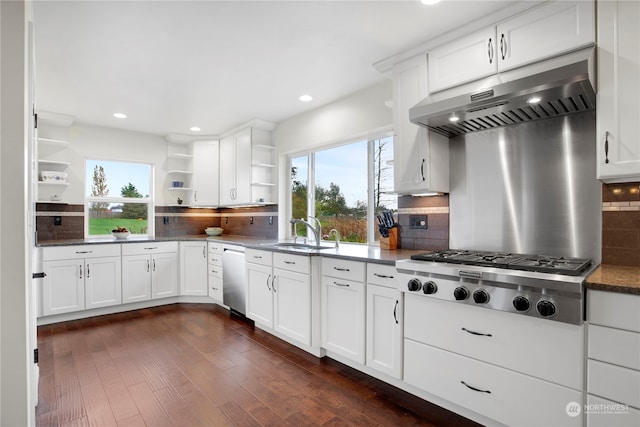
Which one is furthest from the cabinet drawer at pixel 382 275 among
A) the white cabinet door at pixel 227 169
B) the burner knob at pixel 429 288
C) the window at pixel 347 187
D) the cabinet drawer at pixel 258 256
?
the white cabinet door at pixel 227 169

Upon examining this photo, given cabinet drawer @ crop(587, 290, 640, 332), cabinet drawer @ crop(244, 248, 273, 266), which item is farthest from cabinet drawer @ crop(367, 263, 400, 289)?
cabinet drawer @ crop(244, 248, 273, 266)

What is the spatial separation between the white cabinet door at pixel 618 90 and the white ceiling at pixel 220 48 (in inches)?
23.6

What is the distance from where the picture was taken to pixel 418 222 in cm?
282

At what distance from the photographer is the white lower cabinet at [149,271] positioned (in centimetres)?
411

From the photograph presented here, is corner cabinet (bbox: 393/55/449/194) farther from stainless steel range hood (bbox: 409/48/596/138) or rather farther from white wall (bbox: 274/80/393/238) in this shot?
white wall (bbox: 274/80/393/238)

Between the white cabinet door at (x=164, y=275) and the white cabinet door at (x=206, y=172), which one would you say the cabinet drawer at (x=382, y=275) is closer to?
the white cabinet door at (x=164, y=275)

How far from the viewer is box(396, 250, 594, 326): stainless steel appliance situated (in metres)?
1.49

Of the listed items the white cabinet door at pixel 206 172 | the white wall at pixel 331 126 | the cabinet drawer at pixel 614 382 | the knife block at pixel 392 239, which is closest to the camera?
the cabinet drawer at pixel 614 382

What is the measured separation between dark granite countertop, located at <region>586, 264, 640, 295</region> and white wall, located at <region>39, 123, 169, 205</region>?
5236 millimetres

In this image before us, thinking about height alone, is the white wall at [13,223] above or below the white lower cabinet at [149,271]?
above

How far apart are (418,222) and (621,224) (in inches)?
51.3

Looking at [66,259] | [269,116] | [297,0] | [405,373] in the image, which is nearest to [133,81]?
[269,116]

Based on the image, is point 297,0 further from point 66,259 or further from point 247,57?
point 66,259

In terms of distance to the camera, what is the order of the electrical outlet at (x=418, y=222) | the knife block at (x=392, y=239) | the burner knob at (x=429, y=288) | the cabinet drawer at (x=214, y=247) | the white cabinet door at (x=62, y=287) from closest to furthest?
the burner knob at (x=429, y=288), the electrical outlet at (x=418, y=222), the knife block at (x=392, y=239), the white cabinet door at (x=62, y=287), the cabinet drawer at (x=214, y=247)
